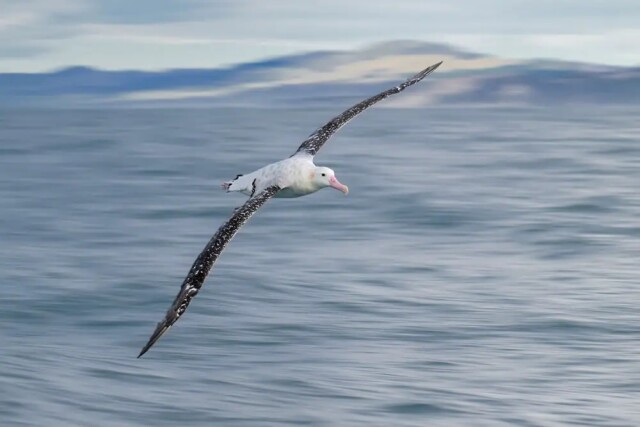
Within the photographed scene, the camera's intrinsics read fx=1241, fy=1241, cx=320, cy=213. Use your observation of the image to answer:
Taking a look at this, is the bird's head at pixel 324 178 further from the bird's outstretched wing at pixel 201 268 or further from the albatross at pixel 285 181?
the bird's outstretched wing at pixel 201 268

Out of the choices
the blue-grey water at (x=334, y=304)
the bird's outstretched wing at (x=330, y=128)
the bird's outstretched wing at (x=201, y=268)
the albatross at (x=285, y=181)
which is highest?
the bird's outstretched wing at (x=330, y=128)

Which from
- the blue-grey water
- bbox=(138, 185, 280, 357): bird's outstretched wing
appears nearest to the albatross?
bbox=(138, 185, 280, 357): bird's outstretched wing

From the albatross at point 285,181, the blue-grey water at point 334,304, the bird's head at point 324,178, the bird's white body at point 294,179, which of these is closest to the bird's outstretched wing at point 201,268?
the albatross at point 285,181

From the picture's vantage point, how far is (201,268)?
472 inches

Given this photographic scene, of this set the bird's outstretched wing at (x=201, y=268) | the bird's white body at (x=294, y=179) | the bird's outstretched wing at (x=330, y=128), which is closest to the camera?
the bird's outstretched wing at (x=201, y=268)

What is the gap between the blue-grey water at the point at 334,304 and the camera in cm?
1490

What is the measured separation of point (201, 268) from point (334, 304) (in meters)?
8.40

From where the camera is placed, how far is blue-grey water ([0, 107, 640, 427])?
48.9ft

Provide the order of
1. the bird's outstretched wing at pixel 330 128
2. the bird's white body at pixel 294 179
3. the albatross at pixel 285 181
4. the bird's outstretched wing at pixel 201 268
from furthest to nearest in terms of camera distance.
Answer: the bird's outstretched wing at pixel 330 128
the bird's white body at pixel 294 179
the albatross at pixel 285 181
the bird's outstretched wing at pixel 201 268

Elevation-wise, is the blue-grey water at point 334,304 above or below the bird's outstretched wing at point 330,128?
below

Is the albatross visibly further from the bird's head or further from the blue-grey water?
the blue-grey water

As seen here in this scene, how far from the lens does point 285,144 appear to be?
61.1m

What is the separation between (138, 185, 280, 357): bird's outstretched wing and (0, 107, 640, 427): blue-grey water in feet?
8.13

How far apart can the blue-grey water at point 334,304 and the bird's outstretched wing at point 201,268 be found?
2.48m
